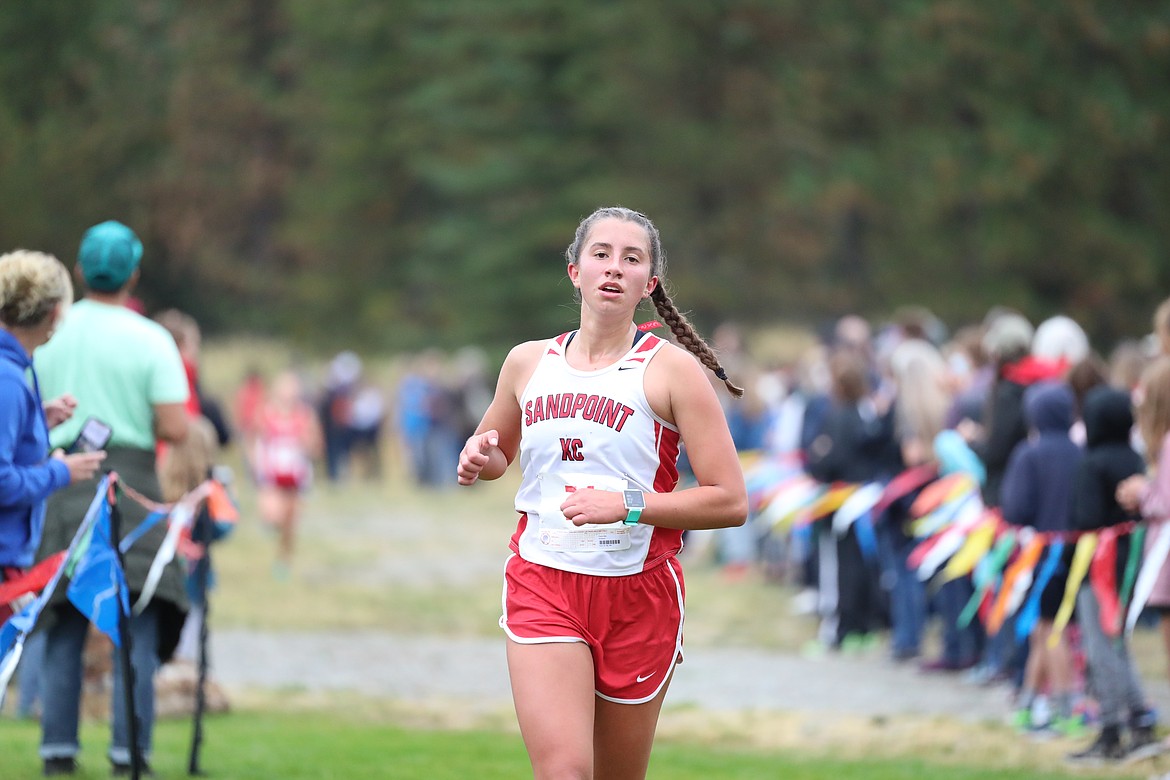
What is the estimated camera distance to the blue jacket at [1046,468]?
30.5 ft

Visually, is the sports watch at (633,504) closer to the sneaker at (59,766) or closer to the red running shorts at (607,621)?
the red running shorts at (607,621)

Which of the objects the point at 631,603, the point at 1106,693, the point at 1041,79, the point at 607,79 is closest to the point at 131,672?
the point at 631,603

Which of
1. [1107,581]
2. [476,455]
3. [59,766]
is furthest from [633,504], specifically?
[1107,581]

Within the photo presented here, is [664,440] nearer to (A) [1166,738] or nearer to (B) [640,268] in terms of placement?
(B) [640,268]

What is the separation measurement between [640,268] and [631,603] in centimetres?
103

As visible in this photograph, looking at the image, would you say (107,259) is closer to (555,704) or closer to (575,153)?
(555,704)

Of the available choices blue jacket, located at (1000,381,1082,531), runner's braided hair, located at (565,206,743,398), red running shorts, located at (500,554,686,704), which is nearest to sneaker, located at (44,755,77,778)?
red running shorts, located at (500,554,686,704)

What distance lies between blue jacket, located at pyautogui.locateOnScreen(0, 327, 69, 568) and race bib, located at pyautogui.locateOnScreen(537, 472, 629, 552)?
1951 mm

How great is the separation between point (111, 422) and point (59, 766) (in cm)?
144

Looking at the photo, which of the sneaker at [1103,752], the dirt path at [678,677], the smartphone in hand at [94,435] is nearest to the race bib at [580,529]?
the smartphone in hand at [94,435]

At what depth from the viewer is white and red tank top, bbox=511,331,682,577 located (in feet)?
16.0

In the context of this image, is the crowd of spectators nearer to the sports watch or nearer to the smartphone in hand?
the sports watch

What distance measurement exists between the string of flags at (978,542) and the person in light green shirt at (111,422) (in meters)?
4.59

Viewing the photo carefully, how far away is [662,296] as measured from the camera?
531cm
